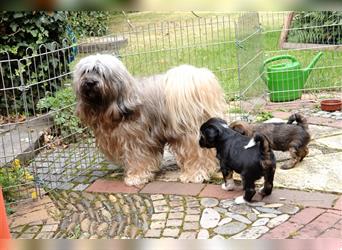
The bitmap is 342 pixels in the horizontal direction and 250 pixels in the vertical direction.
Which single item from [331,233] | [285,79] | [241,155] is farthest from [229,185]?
[285,79]

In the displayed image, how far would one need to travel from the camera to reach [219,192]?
12.1 ft

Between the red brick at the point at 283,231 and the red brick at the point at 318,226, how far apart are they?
0.18 feet

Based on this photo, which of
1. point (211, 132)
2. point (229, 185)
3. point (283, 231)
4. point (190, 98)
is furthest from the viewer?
point (190, 98)

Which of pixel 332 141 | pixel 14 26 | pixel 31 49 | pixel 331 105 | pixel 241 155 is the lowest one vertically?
pixel 332 141

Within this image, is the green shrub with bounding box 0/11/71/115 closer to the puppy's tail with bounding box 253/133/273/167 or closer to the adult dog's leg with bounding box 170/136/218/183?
the adult dog's leg with bounding box 170/136/218/183

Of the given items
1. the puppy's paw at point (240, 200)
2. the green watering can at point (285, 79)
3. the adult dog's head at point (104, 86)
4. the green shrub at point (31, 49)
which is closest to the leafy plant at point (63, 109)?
the green shrub at point (31, 49)

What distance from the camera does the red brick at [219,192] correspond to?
362cm

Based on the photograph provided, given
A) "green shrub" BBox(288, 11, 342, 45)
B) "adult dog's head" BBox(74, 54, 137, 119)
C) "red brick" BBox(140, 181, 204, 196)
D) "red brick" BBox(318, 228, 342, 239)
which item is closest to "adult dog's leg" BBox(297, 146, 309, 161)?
"red brick" BBox(140, 181, 204, 196)

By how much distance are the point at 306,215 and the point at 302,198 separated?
0.28 metres

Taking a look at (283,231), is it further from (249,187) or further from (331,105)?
(331,105)

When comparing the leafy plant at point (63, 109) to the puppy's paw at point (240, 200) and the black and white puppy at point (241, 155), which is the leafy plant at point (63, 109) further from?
the puppy's paw at point (240, 200)

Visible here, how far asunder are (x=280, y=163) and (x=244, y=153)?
2.90 ft

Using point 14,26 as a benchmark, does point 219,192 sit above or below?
below

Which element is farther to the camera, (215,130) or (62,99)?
(62,99)
